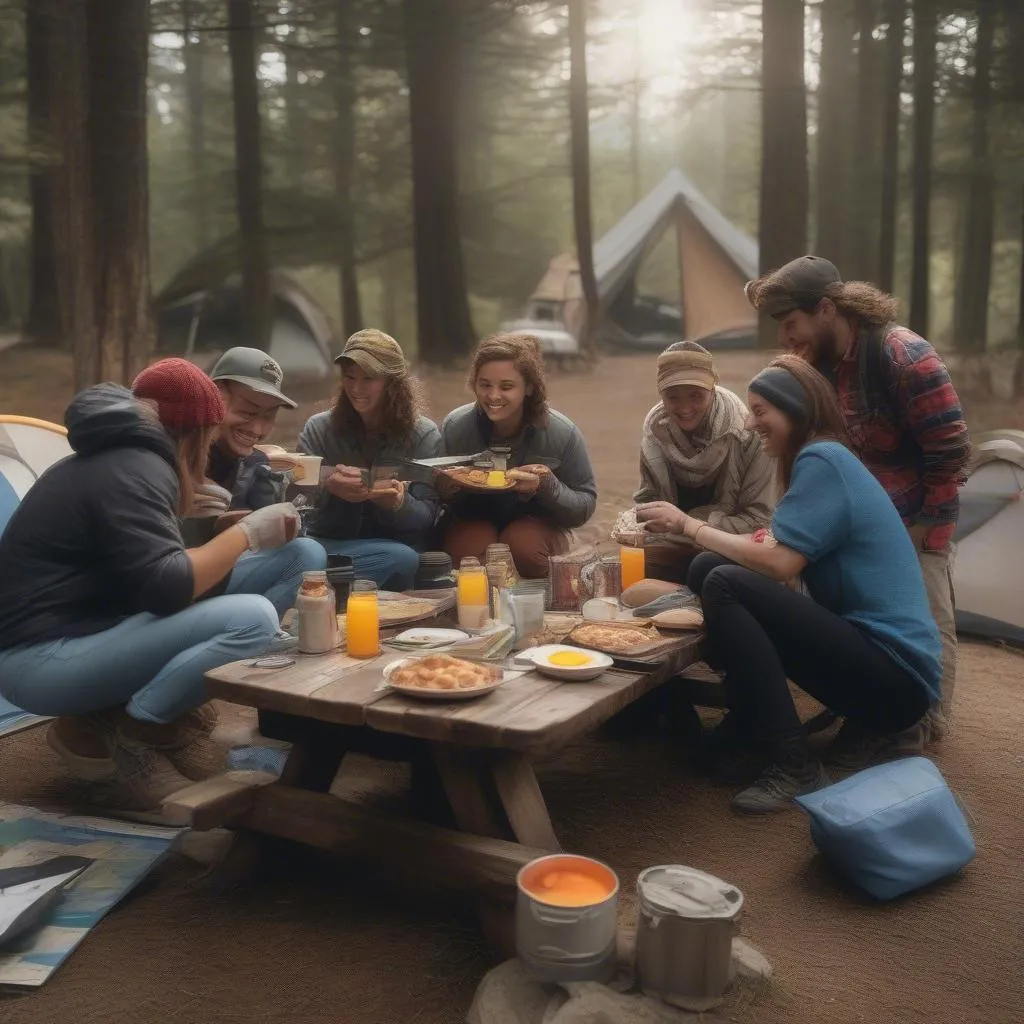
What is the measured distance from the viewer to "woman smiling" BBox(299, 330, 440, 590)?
3812mm

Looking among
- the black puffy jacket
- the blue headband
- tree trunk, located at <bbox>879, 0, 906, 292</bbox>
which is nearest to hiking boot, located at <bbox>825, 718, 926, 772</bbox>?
the blue headband

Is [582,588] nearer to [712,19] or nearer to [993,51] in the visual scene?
[712,19]

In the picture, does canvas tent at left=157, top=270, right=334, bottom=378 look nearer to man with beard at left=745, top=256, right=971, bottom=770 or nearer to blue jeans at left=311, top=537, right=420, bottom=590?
blue jeans at left=311, top=537, right=420, bottom=590

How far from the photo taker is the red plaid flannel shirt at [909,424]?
3107mm

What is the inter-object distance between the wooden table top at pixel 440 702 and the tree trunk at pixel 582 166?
15.4 ft

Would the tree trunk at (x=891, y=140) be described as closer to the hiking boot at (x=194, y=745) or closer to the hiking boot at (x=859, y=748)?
the hiking boot at (x=859, y=748)

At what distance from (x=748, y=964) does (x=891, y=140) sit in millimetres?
6088

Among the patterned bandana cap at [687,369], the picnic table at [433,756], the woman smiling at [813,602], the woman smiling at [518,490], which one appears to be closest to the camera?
the picnic table at [433,756]

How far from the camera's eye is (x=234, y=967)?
6.97ft

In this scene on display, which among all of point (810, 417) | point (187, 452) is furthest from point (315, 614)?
point (810, 417)

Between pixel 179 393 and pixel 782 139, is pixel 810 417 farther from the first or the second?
pixel 782 139

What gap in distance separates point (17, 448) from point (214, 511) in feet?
3.92

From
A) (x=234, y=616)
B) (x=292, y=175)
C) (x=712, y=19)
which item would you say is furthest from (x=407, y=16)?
(x=234, y=616)

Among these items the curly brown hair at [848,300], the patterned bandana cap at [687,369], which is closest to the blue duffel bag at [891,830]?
the curly brown hair at [848,300]
